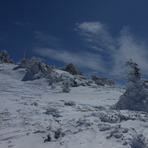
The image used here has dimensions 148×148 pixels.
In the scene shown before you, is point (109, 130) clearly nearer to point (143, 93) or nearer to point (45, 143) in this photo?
point (45, 143)

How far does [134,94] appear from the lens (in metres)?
8.38

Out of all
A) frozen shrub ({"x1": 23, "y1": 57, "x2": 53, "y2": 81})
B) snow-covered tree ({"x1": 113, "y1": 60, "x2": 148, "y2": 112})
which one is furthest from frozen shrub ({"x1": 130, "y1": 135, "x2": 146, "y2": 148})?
frozen shrub ({"x1": 23, "y1": 57, "x2": 53, "y2": 81})

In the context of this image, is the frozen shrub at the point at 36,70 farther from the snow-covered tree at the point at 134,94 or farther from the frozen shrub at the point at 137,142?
the frozen shrub at the point at 137,142

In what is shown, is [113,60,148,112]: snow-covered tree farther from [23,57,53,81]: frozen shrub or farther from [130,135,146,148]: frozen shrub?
[23,57,53,81]: frozen shrub

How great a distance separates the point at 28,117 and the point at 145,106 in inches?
215

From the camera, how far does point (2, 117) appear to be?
5742 millimetres

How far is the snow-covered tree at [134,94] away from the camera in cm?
793

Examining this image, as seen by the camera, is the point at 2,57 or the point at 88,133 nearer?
the point at 88,133

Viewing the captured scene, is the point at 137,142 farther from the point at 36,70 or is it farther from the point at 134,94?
the point at 36,70

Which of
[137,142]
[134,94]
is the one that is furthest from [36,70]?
[137,142]

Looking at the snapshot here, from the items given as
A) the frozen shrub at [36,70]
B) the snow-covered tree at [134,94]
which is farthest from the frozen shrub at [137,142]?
the frozen shrub at [36,70]

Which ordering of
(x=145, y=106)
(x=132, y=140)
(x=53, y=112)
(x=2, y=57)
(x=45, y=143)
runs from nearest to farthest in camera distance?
(x=132, y=140), (x=45, y=143), (x=53, y=112), (x=145, y=106), (x=2, y=57)

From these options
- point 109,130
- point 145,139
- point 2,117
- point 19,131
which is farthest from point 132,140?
point 2,117

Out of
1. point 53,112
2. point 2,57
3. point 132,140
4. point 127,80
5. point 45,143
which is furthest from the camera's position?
point 2,57
